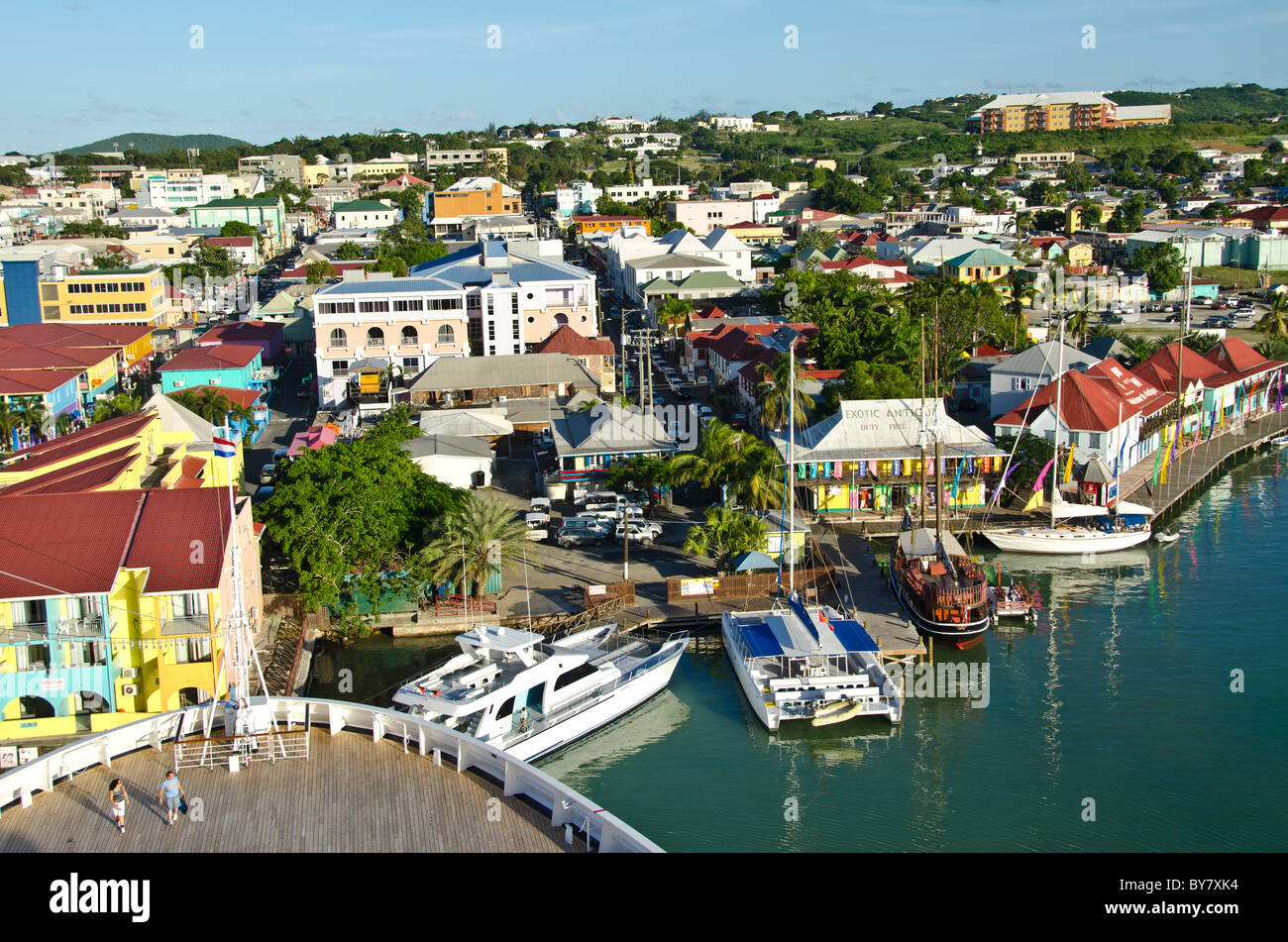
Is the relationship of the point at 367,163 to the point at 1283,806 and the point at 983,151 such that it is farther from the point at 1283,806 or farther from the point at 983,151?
the point at 1283,806

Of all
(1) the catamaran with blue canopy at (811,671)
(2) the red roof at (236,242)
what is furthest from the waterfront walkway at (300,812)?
(2) the red roof at (236,242)

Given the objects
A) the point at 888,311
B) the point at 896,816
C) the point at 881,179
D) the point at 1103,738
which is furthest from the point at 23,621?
the point at 881,179

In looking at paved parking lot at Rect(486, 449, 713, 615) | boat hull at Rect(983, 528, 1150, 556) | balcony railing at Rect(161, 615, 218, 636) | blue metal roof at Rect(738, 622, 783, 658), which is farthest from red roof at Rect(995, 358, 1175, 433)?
balcony railing at Rect(161, 615, 218, 636)

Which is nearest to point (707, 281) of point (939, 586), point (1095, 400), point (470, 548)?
point (1095, 400)

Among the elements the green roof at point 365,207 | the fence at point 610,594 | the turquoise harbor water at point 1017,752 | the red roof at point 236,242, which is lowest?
the turquoise harbor water at point 1017,752

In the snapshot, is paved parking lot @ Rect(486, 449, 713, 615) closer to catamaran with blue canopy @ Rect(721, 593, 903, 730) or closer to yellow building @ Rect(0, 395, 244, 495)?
catamaran with blue canopy @ Rect(721, 593, 903, 730)

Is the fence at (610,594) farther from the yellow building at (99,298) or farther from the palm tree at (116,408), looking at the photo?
the yellow building at (99,298)
